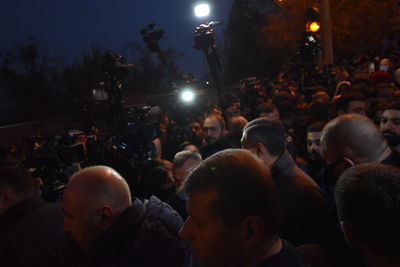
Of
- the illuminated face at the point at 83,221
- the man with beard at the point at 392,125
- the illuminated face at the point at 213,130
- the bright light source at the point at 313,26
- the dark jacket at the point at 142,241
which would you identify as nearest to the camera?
the dark jacket at the point at 142,241

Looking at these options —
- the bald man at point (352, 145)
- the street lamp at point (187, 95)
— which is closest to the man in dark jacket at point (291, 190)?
the bald man at point (352, 145)

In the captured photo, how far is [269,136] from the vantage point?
293cm

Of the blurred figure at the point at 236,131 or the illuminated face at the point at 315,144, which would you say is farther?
the blurred figure at the point at 236,131

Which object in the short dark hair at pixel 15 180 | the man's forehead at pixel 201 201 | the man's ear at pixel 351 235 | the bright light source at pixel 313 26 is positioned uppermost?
the bright light source at pixel 313 26

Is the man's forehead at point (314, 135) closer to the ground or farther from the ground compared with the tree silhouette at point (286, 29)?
closer to the ground

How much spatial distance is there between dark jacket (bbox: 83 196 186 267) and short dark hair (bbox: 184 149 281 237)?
2.20 feet

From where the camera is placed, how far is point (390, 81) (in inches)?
308

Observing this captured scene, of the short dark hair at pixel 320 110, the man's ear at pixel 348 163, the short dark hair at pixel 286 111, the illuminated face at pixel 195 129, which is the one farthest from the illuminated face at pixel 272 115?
the man's ear at pixel 348 163

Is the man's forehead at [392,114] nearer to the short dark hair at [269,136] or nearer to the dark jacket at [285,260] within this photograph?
the short dark hair at [269,136]

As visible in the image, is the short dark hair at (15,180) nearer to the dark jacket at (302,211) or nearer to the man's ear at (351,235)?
the dark jacket at (302,211)

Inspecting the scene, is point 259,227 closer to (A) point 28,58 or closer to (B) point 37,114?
(B) point 37,114

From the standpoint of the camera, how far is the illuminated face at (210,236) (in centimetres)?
142

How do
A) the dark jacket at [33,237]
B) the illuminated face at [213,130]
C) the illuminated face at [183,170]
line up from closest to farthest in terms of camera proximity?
the dark jacket at [33,237] → the illuminated face at [183,170] → the illuminated face at [213,130]

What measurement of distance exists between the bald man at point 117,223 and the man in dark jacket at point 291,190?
2.30 ft
